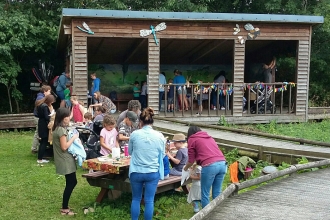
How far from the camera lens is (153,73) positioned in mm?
13078

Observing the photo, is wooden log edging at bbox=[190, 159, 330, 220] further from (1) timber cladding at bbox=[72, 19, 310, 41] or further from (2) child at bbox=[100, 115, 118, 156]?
(1) timber cladding at bbox=[72, 19, 310, 41]

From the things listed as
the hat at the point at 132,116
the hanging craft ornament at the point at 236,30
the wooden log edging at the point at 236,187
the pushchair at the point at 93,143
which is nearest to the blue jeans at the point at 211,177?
the wooden log edging at the point at 236,187

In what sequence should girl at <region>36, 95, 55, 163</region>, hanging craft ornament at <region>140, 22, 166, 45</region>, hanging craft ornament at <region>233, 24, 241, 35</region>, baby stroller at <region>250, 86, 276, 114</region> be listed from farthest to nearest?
baby stroller at <region>250, 86, 276, 114</region>, hanging craft ornament at <region>233, 24, 241, 35</region>, hanging craft ornament at <region>140, 22, 166, 45</region>, girl at <region>36, 95, 55, 163</region>

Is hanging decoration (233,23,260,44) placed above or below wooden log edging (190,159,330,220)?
above

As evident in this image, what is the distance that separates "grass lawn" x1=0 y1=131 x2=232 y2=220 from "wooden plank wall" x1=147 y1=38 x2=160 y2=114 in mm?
5017

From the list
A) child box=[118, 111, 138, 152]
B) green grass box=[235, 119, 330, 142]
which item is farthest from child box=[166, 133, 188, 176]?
green grass box=[235, 119, 330, 142]

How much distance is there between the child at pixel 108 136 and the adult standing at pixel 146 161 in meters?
2.20

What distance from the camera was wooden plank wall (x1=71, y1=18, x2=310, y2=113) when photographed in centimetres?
1237

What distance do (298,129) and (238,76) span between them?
258cm

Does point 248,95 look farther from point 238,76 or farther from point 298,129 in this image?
point 298,129

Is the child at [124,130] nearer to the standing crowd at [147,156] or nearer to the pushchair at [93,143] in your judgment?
the standing crowd at [147,156]

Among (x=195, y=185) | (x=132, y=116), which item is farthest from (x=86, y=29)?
(x=195, y=185)

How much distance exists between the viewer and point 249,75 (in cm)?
1864

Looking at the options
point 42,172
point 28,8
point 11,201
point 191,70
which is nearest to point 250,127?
point 191,70
